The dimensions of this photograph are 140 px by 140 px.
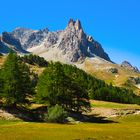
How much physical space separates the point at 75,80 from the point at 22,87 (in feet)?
81.9

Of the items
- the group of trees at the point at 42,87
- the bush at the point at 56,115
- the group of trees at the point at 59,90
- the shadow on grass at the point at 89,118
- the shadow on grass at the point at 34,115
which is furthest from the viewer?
the group of trees at the point at 59,90

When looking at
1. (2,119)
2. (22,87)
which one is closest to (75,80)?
(22,87)

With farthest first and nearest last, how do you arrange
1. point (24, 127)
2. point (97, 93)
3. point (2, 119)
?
point (97, 93)
point (2, 119)
point (24, 127)

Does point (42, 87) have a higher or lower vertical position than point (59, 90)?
higher

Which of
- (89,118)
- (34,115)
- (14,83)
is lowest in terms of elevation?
(89,118)

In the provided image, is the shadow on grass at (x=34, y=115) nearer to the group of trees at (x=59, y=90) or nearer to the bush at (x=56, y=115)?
the group of trees at (x=59, y=90)

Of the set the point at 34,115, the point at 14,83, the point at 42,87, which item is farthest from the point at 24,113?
the point at 42,87

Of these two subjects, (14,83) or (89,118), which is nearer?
(14,83)

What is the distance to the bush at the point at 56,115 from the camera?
84294 millimetres

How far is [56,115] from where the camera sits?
85312mm

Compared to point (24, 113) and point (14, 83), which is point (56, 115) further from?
point (14, 83)

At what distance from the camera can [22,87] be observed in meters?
93.7

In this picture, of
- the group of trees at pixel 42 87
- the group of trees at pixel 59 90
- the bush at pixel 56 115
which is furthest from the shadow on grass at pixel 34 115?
the bush at pixel 56 115

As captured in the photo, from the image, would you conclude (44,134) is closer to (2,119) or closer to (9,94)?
(2,119)
